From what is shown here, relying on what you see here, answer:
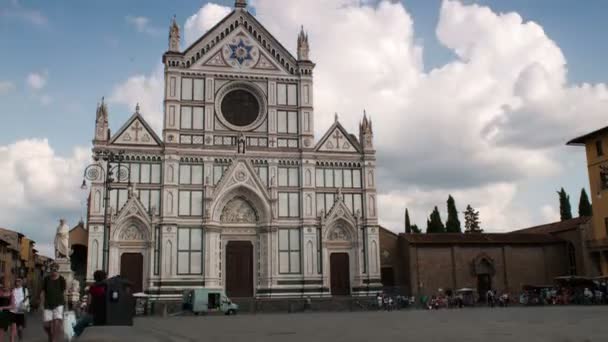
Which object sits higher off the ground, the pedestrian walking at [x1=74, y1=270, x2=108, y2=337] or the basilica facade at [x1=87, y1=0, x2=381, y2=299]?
the basilica facade at [x1=87, y1=0, x2=381, y2=299]

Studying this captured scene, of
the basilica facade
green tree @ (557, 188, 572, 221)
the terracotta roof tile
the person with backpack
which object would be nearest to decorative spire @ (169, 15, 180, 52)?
the basilica facade

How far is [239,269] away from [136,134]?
12.3 metres

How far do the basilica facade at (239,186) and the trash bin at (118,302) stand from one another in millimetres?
30898

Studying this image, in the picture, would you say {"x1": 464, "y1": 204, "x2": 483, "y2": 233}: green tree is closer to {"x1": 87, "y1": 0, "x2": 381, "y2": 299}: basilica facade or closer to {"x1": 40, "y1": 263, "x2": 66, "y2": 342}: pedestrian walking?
{"x1": 87, "y1": 0, "x2": 381, "y2": 299}: basilica facade

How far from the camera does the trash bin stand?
14219mm

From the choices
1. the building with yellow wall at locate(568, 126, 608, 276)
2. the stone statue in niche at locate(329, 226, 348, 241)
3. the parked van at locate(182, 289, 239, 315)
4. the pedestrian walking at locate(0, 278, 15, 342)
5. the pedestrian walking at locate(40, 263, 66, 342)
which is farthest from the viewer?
the stone statue in niche at locate(329, 226, 348, 241)

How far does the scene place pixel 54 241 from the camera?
36.4m

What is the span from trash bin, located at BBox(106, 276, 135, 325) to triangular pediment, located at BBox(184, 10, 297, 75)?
118ft

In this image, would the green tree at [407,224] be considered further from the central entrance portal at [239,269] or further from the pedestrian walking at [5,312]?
the pedestrian walking at [5,312]

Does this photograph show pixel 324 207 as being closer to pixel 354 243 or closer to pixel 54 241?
pixel 354 243

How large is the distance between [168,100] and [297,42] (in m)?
11.5

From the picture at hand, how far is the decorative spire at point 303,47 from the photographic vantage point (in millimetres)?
51500

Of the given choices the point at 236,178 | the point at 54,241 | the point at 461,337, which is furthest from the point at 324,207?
the point at 461,337

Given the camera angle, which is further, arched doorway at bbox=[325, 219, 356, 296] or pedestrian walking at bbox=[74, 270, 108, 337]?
arched doorway at bbox=[325, 219, 356, 296]
